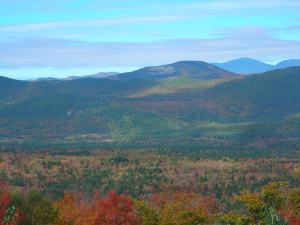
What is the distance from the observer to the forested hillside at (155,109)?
122938 millimetres

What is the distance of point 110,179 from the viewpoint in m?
48.7

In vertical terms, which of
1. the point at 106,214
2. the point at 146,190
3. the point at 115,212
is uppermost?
the point at 115,212

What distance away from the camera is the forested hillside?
122938mm

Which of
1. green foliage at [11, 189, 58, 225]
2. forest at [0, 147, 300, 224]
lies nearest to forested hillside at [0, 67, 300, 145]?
forest at [0, 147, 300, 224]

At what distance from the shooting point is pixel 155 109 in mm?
144500

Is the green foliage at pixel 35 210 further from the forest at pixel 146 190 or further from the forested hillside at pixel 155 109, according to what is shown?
the forested hillside at pixel 155 109

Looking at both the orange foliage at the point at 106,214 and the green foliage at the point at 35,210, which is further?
the green foliage at the point at 35,210

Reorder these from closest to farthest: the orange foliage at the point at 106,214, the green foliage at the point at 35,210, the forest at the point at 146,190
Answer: the orange foliage at the point at 106,214 < the forest at the point at 146,190 < the green foliage at the point at 35,210

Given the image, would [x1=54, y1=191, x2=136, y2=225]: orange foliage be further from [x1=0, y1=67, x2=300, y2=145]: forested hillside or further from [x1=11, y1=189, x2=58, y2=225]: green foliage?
[x1=0, y1=67, x2=300, y2=145]: forested hillside

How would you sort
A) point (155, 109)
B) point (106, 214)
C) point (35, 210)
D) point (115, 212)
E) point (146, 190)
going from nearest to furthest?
point (115, 212)
point (106, 214)
point (35, 210)
point (146, 190)
point (155, 109)

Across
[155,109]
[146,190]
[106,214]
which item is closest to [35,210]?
[106,214]

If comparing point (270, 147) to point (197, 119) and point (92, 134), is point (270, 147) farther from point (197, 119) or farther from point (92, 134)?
point (92, 134)

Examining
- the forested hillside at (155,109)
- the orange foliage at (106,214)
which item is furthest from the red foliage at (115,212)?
the forested hillside at (155,109)

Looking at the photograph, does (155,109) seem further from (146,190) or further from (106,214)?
(106,214)
